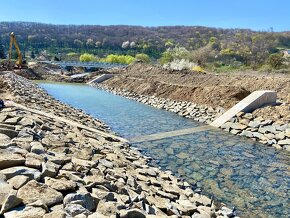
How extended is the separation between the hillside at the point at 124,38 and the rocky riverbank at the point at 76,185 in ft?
233

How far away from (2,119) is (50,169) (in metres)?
3.50

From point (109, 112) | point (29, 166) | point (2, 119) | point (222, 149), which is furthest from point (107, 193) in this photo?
point (109, 112)

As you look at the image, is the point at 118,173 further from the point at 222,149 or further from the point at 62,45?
the point at 62,45

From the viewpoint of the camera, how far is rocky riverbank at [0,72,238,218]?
3504 mm

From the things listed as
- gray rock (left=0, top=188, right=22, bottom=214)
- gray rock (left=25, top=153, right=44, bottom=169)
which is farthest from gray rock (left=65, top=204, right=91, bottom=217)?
gray rock (left=25, top=153, right=44, bottom=169)

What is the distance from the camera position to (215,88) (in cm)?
1897

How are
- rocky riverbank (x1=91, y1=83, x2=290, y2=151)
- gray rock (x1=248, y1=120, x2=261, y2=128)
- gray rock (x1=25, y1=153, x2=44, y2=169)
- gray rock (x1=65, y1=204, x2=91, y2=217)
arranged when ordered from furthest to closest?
gray rock (x1=248, y1=120, x2=261, y2=128) < rocky riverbank (x1=91, y1=83, x2=290, y2=151) < gray rock (x1=25, y1=153, x2=44, y2=169) < gray rock (x1=65, y1=204, x2=91, y2=217)

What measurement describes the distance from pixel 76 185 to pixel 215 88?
1592 centimetres

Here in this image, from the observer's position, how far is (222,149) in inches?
418

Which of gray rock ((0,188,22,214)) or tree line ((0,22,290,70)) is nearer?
gray rock ((0,188,22,214))

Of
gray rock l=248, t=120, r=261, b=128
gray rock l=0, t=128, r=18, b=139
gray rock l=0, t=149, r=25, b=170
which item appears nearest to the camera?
gray rock l=0, t=149, r=25, b=170

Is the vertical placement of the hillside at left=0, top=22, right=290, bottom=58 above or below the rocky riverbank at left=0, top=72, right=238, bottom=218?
above

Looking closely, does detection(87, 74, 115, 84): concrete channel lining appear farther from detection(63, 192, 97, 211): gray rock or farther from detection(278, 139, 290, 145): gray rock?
detection(63, 192, 97, 211): gray rock

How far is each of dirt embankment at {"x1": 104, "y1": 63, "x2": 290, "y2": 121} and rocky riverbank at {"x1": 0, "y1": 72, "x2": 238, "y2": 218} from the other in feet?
29.9
